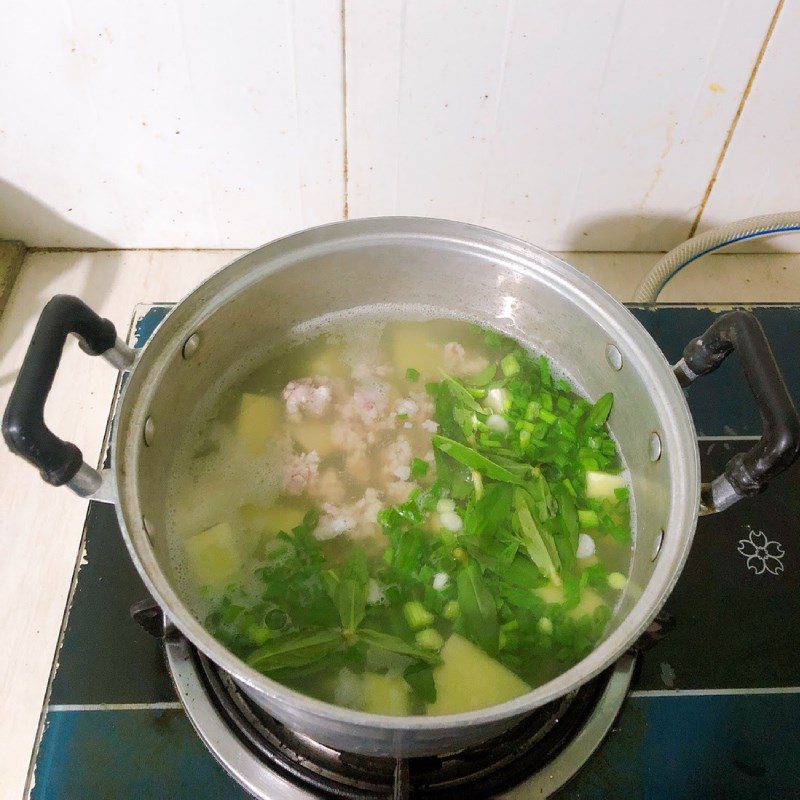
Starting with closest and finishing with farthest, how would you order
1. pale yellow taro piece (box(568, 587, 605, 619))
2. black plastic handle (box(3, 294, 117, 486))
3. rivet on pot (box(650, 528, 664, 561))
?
black plastic handle (box(3, 294, 117, 486)), rivet on pot (box(650, 528, 664, 561)), pale yellow taro piece (box(568, 587, 605, 619))

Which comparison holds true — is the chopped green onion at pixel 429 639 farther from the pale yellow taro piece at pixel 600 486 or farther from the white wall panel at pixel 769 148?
the white wall panel at pixel 769 148

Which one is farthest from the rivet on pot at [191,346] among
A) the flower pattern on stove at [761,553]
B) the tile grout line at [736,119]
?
the tile grout line at [736,119]

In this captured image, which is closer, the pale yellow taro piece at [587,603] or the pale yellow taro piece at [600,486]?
the pale yellow taro piece at [587,603]

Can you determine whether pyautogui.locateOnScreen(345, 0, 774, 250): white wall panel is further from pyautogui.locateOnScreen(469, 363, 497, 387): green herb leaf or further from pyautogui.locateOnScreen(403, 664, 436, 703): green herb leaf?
pyautogui.locateOnScreen(403, 664, 436, 703): green herb leaf

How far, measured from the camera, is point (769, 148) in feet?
3.99

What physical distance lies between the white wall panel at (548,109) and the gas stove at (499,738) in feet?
2.35

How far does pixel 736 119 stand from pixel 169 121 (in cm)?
98

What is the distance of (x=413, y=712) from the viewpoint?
0.77 metres

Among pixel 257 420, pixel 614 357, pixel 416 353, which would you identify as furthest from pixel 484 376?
pixel 257 420

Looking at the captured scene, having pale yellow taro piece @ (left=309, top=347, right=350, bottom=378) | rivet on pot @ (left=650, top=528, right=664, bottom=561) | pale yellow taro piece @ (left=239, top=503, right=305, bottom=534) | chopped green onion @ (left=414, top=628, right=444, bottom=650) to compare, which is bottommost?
chopped green onion @ (left=414, top=628, right=444, bottom=650)

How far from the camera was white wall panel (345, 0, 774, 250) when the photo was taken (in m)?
1.03

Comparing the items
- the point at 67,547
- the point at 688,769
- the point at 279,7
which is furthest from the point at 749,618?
the point at 279,7

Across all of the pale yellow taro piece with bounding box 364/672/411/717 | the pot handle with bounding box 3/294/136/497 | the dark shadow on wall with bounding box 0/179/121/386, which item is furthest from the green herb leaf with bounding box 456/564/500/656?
the dark shadow on wall with bounding box 0/179/121/386

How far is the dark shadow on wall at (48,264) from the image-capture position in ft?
4.10
